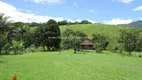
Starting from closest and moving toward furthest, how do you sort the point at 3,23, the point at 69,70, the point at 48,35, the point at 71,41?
the point at 69,70, the point at 3,23, the point at 71,41, the point at 48,35

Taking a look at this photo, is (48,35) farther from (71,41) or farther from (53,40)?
(71,41)

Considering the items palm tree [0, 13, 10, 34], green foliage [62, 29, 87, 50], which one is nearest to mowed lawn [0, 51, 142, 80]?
palm tree [0, 13, 10, 34]

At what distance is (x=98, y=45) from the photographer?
69.2 m

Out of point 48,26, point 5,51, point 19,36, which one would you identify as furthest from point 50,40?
point 5,51

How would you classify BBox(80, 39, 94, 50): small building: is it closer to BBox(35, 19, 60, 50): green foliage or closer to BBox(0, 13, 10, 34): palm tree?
BBox(35, 19, 60, 50): green foliage

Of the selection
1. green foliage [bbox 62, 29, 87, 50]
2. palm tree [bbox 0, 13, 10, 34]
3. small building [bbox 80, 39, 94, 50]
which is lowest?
small building [bbox 80, 39, 94, 50]

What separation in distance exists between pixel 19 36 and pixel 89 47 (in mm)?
28323

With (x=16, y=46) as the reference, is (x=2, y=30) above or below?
above

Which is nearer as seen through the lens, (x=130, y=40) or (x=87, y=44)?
(x=130, y=40)

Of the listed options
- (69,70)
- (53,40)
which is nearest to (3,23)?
(69,70)

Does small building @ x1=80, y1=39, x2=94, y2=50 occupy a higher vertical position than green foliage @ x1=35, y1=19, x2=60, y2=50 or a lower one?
lower

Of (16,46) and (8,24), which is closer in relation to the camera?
(8,24)

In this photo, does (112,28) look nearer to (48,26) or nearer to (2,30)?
(48,26)

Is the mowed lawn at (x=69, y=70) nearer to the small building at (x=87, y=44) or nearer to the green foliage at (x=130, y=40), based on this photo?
the green foliage at (x=130, y=40)
